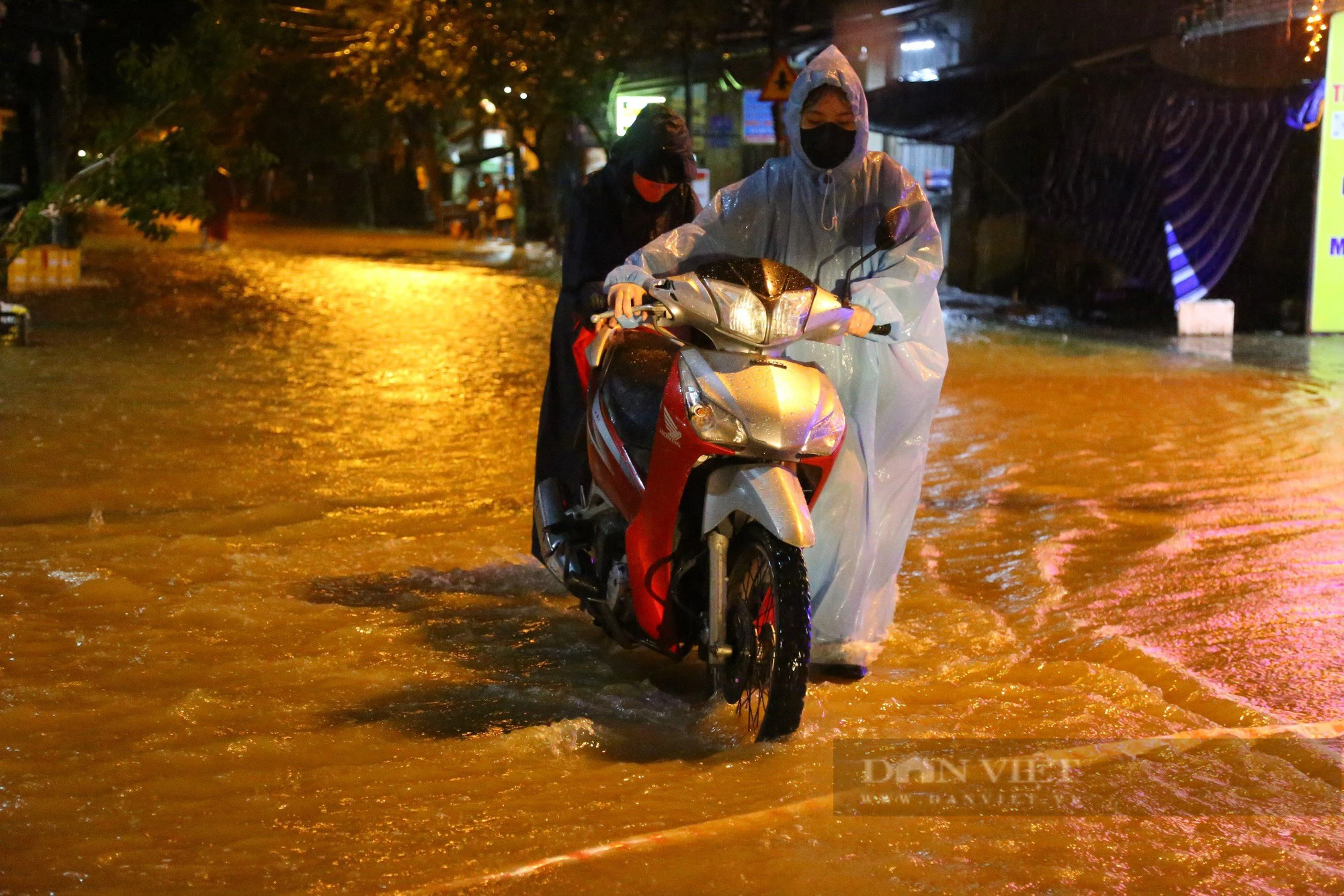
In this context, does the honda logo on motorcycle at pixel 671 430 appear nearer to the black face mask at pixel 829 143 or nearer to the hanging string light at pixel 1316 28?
the black face mask at pixel 829 143

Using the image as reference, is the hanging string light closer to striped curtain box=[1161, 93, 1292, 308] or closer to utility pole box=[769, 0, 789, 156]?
striped curtain box=[1161, 93, 1292, 308]

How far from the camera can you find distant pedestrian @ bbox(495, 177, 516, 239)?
34.5 meters

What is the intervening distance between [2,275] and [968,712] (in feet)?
39.8

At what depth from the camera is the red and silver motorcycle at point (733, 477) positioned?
12.5 ft

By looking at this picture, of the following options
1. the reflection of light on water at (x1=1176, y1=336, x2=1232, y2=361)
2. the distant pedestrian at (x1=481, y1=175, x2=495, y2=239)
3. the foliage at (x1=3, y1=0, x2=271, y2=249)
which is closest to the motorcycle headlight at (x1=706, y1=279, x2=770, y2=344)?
the foliage at (x1=3, y1=0, x2=271, y2=249)

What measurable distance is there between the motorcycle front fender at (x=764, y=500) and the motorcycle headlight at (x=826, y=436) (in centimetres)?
10

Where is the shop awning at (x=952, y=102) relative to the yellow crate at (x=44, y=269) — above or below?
above

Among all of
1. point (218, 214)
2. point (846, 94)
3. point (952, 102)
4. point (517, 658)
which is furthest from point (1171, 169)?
point (218, 214)

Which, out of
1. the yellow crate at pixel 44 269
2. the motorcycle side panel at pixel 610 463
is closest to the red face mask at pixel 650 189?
the motorcycle side panel at pixel 610 463

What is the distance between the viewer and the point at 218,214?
27109mm

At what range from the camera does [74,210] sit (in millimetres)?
12625

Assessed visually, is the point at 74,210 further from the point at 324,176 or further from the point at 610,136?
the point at 324,176

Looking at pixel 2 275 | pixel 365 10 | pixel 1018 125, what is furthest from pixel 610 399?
pixel 365 10
